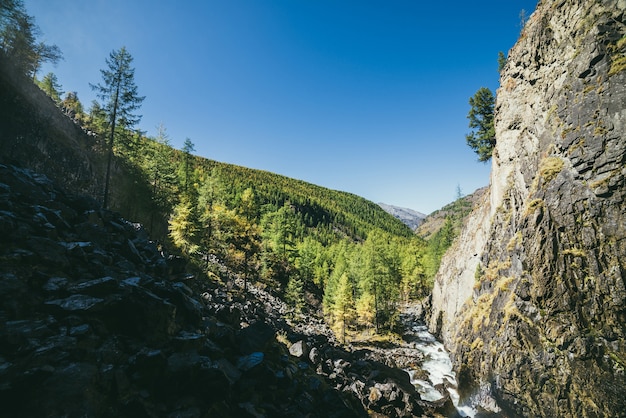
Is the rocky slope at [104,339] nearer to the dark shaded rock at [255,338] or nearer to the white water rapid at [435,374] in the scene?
the dark shaded rock at [255,338]

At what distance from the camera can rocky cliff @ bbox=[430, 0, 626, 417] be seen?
19.3 metres

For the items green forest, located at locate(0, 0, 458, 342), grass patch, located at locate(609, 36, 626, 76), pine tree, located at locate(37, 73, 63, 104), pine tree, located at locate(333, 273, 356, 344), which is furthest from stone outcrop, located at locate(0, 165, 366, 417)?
pine tree, located at locate(37, 73, 63, 104)

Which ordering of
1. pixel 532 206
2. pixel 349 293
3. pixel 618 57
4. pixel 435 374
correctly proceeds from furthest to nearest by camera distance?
1. pixel 349 293
2. pixel 435 374
3. pixel 532 206
4. pixel 618 57

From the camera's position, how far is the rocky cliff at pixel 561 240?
19266 millimetres

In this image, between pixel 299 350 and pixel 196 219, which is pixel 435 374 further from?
pixel 196 219

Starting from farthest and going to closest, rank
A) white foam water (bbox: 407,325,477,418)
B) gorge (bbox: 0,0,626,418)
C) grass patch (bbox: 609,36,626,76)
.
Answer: white foam water (bbox: 407,325,477,418), grass patch (bbox: 609,36,626,76), gorge (bbox: 0,0,626,418)

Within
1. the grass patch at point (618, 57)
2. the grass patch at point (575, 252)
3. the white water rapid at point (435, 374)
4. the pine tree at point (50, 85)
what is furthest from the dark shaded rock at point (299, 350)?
the pine tree at point (50, 85)

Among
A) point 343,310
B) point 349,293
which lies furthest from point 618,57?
point 343,310

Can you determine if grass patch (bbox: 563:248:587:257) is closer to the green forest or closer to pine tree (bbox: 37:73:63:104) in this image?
the green forest

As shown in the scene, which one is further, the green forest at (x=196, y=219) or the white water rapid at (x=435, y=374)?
the green forest at (x=196, y=219)

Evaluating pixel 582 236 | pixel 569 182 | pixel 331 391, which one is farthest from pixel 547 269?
pixel 331 391

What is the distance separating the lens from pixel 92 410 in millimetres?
6547

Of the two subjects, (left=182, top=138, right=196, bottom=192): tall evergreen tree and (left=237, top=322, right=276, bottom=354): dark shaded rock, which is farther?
(left=182, top=138, right=196, bottom=192): tall evergreen tree

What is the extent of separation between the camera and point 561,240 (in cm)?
2250
